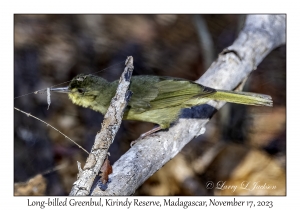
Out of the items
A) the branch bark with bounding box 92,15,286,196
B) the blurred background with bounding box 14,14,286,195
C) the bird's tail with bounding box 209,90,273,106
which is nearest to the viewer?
the branch bark with bounding box 92,15,286,196

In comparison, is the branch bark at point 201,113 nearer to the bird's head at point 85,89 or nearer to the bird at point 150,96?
the bird at point 150,96

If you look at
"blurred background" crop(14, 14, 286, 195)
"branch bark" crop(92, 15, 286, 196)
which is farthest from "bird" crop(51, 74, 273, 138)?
"blurred background" crop(14, 14, 286, 195)

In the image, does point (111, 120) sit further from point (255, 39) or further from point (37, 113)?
point (37, 113)

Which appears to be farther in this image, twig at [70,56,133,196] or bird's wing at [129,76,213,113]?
bird's wing at [129,76,213,113]

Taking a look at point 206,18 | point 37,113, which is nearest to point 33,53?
point 37,113

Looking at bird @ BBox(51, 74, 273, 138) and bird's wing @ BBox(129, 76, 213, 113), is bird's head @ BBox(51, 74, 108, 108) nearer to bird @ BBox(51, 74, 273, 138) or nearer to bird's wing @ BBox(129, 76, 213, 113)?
bird @ BBox(51, 74, 273, 138)

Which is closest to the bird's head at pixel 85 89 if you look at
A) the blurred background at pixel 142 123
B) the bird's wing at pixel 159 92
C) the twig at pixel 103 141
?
the bird's wing at pixel 159 92
